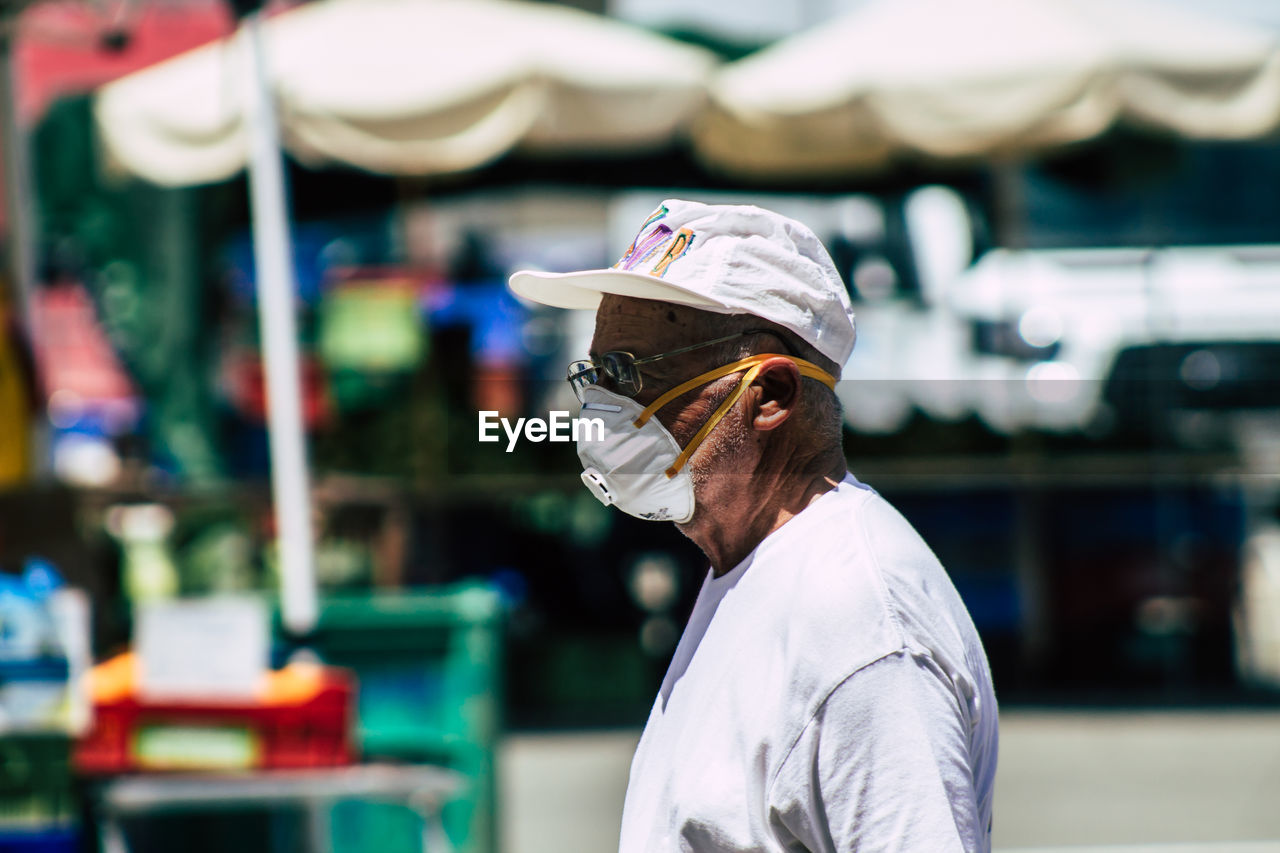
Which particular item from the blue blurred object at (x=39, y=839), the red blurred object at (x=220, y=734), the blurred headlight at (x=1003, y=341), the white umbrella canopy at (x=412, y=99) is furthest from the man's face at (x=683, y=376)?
the blurred headlight at (x=1003, y=341)

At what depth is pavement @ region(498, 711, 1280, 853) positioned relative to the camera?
4.98m

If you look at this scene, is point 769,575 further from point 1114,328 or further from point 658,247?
point 1114,328

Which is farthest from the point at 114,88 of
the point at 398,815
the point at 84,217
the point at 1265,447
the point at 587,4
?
the point at 1265,447

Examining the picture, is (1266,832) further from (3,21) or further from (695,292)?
(3,21)

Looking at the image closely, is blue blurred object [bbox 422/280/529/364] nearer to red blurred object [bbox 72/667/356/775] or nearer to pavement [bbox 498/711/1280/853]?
pavement [bbox 498/711/1280/853]

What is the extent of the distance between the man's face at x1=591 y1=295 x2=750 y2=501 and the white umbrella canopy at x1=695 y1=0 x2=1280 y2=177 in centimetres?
469

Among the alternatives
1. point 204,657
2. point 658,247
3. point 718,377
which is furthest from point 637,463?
point 204,657

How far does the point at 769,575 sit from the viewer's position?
1.44 metres

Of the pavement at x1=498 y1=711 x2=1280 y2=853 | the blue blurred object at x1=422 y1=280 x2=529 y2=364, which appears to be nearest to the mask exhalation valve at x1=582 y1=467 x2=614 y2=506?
the pavement at x1=498 y1=711 x2=1280 y2=853

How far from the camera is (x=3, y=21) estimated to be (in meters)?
4.39

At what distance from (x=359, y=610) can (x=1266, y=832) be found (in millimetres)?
3364

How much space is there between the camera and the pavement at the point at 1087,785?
16.4ft

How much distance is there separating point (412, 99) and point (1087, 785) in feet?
12.6

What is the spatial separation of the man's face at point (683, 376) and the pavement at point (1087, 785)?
11.3 ft
